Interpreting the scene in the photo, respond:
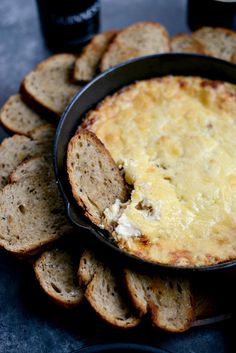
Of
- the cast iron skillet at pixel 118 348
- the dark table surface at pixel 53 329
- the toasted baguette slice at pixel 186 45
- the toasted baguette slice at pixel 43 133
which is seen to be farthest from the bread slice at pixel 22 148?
the cast iron skillet at pixel 118 348

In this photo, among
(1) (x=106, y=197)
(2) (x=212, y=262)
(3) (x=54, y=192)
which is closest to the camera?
(2) (x=212, y=262)

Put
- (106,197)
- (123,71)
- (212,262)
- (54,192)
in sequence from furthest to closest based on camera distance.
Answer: (123,71)
(54,192)
(106,197)
(212,262)

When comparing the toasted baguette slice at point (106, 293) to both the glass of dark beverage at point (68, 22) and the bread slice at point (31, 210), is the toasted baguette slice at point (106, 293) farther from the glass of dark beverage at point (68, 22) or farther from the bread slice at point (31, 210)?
the glass of dark beverage at point (68, 22)

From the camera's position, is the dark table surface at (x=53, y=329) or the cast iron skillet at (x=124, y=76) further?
the cast iron skillet at (x=124, y=76)

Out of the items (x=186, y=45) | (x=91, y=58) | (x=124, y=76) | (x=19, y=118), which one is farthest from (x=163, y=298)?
(x=186, y=45)

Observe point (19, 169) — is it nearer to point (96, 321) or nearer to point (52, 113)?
point (52, 113)

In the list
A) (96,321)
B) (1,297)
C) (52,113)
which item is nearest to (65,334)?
(96,321)

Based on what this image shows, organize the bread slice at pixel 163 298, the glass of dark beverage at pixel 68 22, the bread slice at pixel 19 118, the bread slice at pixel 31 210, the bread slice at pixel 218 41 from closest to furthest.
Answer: the bread slice at pixel 163 298 → the bread slice at pixel 31 210 → the bread slice at pixel 19 118 → the bread slice at pixel 218 41 → the glass of dark beverage at pixel 68 22
